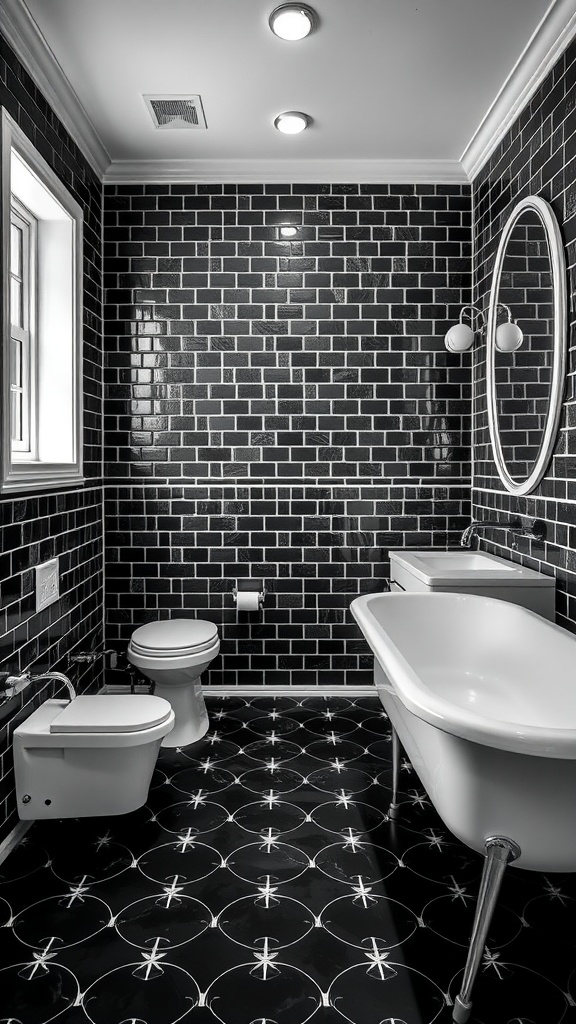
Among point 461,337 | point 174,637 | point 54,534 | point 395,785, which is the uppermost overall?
point 461,337

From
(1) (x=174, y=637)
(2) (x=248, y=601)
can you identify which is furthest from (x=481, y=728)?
(2) (x=248, y=601)

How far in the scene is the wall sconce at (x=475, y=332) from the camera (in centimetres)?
290

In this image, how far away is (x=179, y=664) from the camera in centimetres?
290

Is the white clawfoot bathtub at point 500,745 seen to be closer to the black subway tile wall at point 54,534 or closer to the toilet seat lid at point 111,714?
the toilet seat lid at point 111,714

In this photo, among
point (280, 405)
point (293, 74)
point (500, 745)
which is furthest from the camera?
point (280, 405)

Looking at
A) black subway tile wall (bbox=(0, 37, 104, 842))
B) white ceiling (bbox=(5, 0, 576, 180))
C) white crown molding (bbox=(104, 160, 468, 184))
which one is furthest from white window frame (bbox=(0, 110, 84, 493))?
white crown molding (bbox=(104, 160, 468, 184))

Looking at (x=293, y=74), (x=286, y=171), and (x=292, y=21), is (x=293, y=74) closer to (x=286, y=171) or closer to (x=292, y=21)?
(x=292, y=21)

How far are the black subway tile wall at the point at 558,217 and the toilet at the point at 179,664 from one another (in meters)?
1.47

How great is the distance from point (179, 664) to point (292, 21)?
8.19ft

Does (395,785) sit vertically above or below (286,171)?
below

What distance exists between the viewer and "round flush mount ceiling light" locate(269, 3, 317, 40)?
7.61 ft

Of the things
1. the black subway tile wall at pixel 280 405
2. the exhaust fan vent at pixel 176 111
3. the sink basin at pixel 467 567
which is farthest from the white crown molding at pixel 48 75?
the sink basin at pixel 467 567

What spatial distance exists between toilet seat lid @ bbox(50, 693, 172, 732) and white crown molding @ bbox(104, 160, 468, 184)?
2.70 m

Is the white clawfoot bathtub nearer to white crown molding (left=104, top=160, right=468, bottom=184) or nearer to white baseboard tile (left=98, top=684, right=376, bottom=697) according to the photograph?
white baseboard tile (left=98, top=684, right=376, bottom=697)
